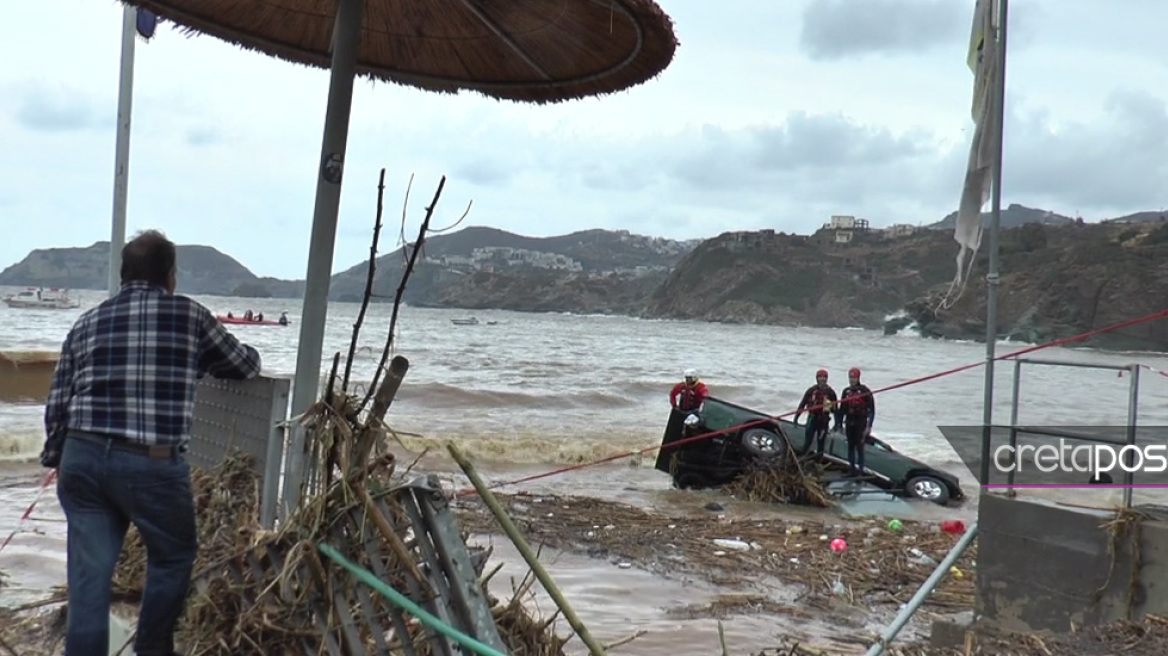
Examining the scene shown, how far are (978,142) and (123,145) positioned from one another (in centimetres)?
519

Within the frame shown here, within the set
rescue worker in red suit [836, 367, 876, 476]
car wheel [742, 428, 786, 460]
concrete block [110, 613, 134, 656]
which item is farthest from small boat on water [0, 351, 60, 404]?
concrete block [110, 613, 134, 656]

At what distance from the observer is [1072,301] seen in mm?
51344

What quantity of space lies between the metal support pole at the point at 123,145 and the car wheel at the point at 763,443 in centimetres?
824

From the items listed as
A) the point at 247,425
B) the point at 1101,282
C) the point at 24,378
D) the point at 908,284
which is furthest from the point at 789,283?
the point at 247,425

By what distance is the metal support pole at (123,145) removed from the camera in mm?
6031

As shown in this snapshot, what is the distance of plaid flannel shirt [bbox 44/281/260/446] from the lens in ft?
9.55

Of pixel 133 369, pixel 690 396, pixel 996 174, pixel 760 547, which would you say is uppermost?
pixel 996 174

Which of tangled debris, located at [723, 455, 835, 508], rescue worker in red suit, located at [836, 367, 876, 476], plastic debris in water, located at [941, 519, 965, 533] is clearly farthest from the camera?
rescue worker in red suit, located at [836, 367, 876, 476]

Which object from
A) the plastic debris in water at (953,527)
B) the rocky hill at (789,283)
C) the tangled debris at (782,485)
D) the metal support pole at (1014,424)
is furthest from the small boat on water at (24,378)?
the rocky hill at (789,283)

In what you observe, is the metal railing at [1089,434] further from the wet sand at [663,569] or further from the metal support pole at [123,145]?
the metal support pole at [123,145]

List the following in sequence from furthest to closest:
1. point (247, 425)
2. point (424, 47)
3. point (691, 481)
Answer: point (691, 481) < point (424, 47) < point (247, 425)

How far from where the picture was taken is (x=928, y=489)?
12633 mm

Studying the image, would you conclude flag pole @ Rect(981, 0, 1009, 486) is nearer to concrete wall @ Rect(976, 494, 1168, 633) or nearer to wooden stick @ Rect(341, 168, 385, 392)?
concrete wall @ Rect(976, 494, 1168, 633)

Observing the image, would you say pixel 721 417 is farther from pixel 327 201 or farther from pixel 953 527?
pixel 327 201
